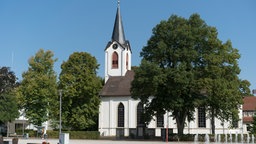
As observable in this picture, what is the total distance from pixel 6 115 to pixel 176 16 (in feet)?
110

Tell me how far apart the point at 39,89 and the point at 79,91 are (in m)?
6.90

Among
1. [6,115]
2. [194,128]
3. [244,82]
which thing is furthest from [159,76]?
[6,115]

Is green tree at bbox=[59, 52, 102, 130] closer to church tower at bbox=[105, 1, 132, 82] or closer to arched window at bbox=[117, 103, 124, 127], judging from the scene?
arched window at bbox=[117, 103, 124, 127]

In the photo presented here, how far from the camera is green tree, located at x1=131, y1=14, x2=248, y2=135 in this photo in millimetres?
45969

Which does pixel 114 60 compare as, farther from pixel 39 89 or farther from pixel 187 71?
pixel 187 71

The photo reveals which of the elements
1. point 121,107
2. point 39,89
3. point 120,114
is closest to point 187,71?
point 39,89

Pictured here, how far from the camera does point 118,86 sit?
75.2 m

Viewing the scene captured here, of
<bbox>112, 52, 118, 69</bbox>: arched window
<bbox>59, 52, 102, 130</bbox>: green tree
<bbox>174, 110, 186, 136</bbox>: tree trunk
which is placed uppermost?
<bbox>112, 52, 118, 69</bbox>: arched window

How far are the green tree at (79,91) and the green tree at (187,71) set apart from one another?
56.9 ft

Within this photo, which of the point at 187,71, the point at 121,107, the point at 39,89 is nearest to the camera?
the point at 187,71

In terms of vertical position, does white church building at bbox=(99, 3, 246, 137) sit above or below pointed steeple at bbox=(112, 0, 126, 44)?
below

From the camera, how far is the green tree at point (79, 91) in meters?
65.6

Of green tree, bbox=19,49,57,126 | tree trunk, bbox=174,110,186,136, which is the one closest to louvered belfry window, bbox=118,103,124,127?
green tree, bbox=19,49,57,126

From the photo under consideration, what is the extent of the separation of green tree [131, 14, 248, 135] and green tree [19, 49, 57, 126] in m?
18.8
